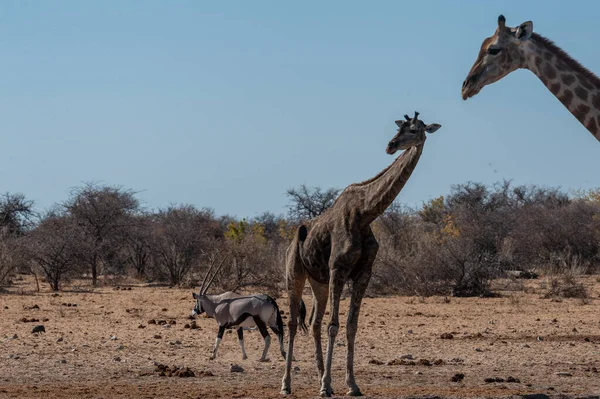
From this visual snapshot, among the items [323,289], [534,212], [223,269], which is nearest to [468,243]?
[223,269]

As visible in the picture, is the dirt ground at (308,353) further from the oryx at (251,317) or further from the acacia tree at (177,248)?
the acacia tree at (177,248)

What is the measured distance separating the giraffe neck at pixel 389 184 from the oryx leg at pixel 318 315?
3.64 feet

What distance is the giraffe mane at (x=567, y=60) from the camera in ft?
31.4

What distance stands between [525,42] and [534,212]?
1095 inches

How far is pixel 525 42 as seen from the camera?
31.0ft

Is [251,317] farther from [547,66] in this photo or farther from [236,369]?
[547,66]

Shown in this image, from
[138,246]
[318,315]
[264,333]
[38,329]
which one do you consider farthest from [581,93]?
[138,246]

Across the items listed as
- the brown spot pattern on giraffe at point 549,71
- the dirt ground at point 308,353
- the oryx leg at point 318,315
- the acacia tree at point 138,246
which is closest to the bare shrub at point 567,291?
the dirt ground at point 308,353

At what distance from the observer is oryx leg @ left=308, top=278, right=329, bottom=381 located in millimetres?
10438

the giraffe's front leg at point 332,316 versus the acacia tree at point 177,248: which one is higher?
the acacia tree at point 177,248

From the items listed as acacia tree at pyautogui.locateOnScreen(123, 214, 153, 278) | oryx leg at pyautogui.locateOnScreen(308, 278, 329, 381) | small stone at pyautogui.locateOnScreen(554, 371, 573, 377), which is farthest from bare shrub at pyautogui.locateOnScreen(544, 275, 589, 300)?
oryx leg at pyautogui.locateOnScreen(308, 278, 329, 381)

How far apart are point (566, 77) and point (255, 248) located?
1843 centimetres

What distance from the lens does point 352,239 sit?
9922 millimetres

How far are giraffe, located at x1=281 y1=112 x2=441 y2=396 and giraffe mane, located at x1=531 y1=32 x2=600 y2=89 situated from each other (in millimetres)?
1231
